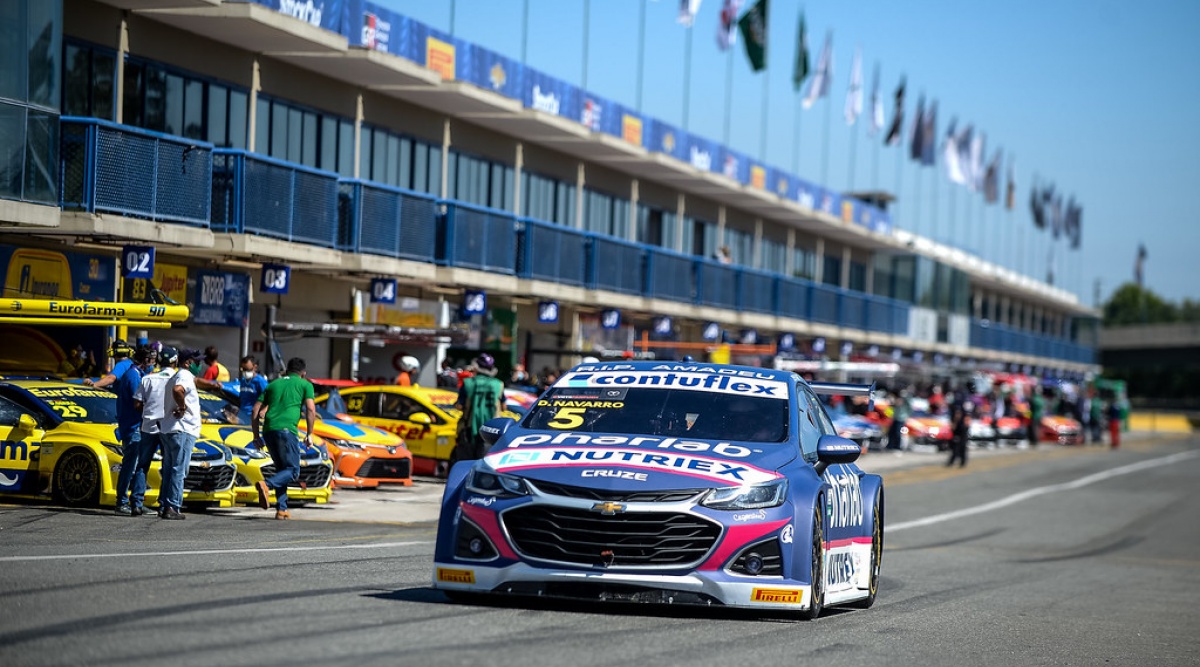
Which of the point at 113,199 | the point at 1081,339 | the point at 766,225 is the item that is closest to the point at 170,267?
the point at 113,199

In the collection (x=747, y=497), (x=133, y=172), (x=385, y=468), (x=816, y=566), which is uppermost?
(x=133, y=172)

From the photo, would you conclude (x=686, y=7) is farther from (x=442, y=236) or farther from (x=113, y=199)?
(x=113, y=199)

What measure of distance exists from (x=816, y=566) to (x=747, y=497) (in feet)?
2.53

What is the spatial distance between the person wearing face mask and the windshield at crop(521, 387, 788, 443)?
10775 mm

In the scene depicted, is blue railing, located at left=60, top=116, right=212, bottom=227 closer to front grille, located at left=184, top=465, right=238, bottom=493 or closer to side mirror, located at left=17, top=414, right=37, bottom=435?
side mirror, located at left=17, top=414, right=37, bottom=435

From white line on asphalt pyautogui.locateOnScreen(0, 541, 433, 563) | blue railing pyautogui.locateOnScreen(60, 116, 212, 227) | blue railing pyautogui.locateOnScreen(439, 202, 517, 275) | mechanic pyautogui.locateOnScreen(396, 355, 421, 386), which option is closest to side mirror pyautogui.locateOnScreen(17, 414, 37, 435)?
white line on asphalt pyautogui.locateOnScreen(0, 541, 433, 563)

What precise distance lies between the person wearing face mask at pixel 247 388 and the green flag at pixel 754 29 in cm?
2973

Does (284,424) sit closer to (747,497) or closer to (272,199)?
(272,199)

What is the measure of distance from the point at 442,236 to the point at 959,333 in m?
44.1

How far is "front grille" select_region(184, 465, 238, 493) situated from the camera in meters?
17.4

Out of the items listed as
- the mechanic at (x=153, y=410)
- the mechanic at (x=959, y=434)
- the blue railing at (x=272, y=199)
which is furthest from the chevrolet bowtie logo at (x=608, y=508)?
the mechanic at (x=959, y=434)

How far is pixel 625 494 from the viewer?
9.09 m

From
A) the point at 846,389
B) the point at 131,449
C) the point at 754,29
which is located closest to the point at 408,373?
the point at 131,449

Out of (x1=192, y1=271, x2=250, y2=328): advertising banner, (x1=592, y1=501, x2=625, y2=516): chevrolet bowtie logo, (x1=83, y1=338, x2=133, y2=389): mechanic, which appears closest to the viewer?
(x1=592, y1=501, x2=625, y2=516): chevrolet bowtie logo
